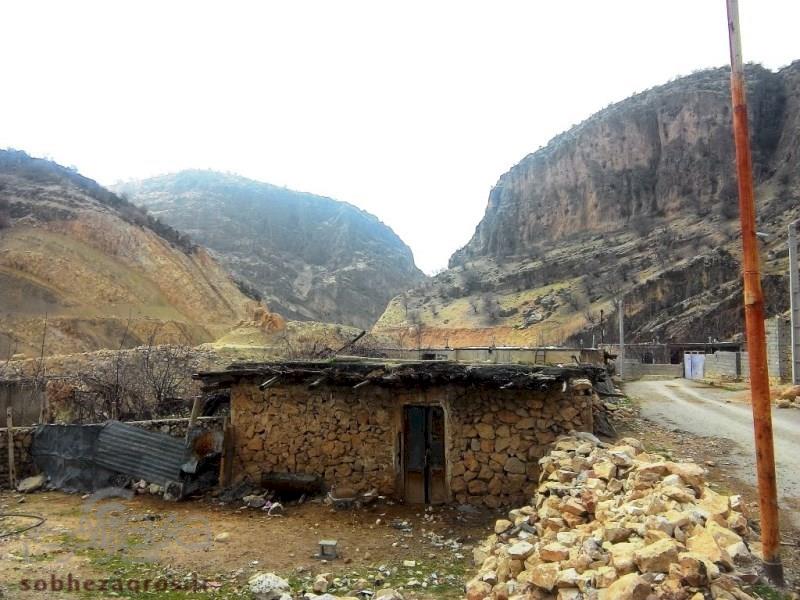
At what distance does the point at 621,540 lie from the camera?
398 centimetres

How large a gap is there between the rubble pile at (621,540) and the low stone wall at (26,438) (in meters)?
6.76

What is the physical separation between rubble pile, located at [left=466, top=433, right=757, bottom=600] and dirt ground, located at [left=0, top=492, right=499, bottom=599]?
1103 mm

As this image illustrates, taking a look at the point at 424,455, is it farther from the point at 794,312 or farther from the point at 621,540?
the point at 794,312

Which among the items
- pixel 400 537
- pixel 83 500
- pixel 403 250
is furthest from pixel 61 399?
pixel 403 250

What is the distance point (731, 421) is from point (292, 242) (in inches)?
→ 4191

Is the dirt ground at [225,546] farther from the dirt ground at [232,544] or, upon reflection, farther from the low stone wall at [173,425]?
the low stone wall at [173,425]

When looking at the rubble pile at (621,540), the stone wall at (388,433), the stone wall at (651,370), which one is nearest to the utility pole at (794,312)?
the stone wall at (388,433)

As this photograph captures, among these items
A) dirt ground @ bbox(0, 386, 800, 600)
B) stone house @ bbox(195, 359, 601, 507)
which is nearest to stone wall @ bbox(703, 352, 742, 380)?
dirt ground @ bbox(0, 386, 800, 600)

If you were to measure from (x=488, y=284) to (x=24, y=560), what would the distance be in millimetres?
67679

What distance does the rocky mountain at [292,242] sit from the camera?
9288cm

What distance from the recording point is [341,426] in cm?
947

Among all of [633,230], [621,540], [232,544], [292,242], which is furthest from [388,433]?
[292,242]

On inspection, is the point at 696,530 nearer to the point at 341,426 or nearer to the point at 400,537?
the point at 400,537

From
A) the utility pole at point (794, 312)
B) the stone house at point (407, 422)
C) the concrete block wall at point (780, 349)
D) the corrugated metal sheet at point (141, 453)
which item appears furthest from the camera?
the concrete block wall at point (780, 349)
